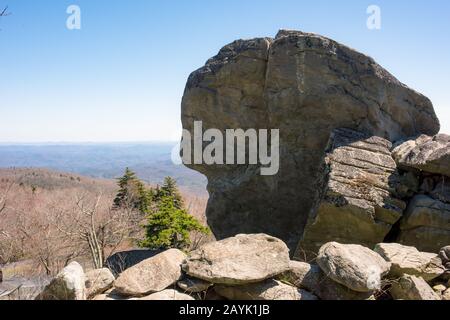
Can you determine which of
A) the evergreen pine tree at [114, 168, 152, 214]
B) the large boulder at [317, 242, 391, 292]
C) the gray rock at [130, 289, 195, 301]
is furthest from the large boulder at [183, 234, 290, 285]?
the evergreen pine tree at [114, 168, 152, 214]

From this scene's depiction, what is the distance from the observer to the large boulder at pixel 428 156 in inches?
408

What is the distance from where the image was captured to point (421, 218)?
10055 mm

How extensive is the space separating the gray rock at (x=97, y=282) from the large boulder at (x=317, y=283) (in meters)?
2.72

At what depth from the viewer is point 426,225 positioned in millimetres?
9992

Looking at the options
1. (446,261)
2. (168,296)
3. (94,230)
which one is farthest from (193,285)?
(94,230)

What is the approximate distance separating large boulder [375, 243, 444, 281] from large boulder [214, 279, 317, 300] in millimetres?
1498

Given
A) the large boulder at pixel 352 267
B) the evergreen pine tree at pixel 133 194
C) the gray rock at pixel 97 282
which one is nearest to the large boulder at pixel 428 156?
the large boulder at pixel 352 267

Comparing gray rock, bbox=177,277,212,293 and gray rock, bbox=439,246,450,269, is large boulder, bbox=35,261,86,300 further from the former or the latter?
gray rock, bbox=439,246,450,269

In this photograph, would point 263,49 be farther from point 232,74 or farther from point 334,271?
point 334,271

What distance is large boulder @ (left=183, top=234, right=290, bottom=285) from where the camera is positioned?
5.89 meters

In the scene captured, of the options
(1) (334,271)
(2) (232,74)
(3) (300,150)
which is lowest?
(1) (334,271)
